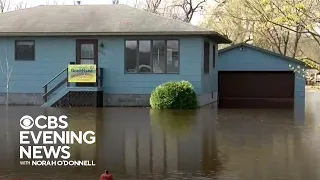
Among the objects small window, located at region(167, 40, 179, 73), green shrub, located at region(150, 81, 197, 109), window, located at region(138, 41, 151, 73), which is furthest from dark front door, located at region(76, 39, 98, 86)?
green shrub, located at region(150, 81, 197, 109)

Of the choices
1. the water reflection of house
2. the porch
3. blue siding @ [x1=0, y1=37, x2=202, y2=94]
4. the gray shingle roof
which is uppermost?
the gray shingle roof

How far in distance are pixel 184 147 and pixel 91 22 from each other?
49.3 ft

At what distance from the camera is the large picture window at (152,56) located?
25.4m

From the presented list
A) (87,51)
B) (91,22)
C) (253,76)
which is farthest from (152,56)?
(253,76)

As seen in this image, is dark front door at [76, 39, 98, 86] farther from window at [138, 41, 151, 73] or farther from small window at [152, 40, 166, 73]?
small window at [152, 40, 166, 73]

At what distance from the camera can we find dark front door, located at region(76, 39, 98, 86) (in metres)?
25.8

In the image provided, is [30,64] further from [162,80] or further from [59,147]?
[59,147]

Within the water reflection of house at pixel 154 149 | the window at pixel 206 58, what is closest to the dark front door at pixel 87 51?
the window at pixel 206 58

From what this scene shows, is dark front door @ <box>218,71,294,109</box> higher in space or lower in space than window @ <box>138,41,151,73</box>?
lower

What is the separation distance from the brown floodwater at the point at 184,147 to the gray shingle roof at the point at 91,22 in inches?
214

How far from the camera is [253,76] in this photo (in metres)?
33.2

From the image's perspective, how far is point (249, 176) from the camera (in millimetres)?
9398

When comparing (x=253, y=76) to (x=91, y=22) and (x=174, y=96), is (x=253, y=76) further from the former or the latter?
(x=91, y=22)

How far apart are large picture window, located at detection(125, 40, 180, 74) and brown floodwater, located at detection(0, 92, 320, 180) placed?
4867 mm
